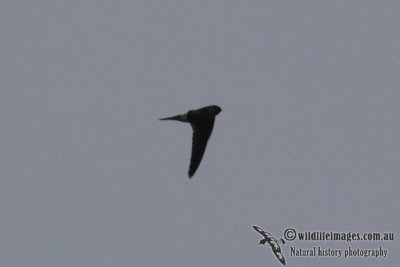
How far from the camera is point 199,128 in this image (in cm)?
3531

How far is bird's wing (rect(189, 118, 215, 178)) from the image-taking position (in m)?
35.0

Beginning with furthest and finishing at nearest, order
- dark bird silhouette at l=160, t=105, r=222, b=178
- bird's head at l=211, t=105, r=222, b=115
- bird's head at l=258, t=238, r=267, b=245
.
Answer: bird's head at l=258, t=238, r=267, b=245 → bird's head at l=211, t=105, r=222, b=115 → dark bird silhouette at l=160, t=105, r=222, b=178

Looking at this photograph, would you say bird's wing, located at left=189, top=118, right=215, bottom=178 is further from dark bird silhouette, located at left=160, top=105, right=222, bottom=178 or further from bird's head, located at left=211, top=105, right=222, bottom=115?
bird's head, located at left=211, top=105, right=222, bottom=115

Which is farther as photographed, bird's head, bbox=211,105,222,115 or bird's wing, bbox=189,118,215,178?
bird's head, bbox=211,105,222,115

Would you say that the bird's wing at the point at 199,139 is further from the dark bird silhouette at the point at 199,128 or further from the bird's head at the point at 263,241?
the bird's head at the point at 263,241

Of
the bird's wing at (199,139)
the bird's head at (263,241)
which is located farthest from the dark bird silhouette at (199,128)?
the bird's head at (263,241)

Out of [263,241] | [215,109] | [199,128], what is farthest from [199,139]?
[263,241]

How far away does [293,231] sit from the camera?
40.0 m

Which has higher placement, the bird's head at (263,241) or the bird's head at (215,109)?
the bird's head at (215,109)

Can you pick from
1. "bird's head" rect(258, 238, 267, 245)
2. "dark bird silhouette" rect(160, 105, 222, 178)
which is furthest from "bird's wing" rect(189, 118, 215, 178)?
"bird's head" rect(258, 238, 267, 245)

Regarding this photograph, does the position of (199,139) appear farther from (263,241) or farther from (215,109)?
(263,241)

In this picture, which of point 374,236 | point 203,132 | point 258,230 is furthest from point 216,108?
point 374,236

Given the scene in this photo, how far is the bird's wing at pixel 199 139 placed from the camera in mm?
35041

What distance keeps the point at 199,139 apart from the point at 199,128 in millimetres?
381
